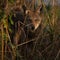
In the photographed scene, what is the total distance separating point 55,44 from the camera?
2.51 metres

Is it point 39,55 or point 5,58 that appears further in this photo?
point 39,55

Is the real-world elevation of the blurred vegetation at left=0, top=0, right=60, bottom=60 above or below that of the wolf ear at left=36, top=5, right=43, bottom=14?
below

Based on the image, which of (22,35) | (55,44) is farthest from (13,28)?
(55,44)

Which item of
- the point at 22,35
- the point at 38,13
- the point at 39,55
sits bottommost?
the point at 39,55

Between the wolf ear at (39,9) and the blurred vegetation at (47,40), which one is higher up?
the wolf ear at (39,9)

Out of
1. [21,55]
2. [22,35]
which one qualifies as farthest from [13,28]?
[21,55]

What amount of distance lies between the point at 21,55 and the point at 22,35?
0.18m

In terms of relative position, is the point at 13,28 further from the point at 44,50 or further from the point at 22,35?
the point at 44,50

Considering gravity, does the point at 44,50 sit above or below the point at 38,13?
below

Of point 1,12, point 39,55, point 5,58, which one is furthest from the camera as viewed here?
point 39,55

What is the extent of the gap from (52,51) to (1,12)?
67 centimetres

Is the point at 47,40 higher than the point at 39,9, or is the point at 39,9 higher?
the point at 39,9

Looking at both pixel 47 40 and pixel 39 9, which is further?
pixel 47 40

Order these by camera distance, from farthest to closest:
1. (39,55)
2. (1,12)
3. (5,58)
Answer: (39,55)
(5,58)
(1,12)
